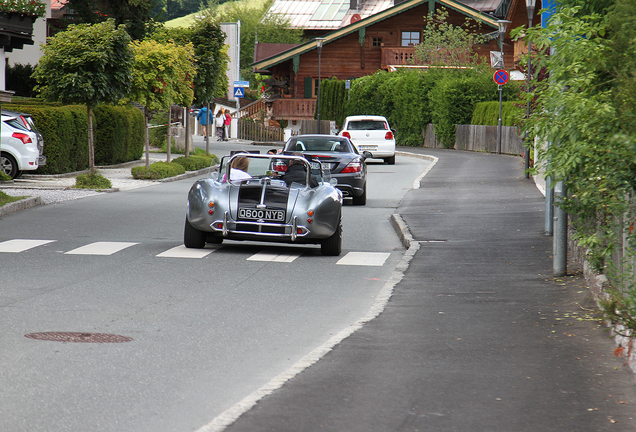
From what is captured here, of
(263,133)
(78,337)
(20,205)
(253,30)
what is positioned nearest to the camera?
(78,337)

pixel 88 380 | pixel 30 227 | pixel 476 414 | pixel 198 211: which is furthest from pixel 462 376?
pixel 30 227

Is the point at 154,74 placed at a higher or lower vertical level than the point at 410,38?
lower

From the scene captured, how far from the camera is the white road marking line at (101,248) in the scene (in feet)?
41.4

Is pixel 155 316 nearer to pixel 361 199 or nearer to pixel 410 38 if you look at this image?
pixel 361 199

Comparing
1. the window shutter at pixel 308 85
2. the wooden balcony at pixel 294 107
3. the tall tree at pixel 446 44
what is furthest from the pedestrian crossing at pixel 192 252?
the window shutter at pixel 308 85

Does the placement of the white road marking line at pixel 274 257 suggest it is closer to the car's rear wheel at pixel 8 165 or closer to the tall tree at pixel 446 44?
the car's rear wheel at pixel 8 165

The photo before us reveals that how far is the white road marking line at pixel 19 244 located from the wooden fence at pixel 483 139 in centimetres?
3143

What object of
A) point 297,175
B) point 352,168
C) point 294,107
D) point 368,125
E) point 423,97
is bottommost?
point 352,168

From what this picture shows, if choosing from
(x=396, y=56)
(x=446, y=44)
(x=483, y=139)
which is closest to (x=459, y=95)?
(x=483, y=139)

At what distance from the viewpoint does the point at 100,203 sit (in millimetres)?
20734

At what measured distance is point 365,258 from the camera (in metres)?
12.8

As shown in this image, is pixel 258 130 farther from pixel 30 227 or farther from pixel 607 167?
pixel 607 167

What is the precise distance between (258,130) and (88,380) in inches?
2511

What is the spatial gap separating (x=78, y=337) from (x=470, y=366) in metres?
2.86
